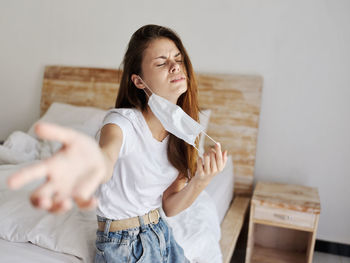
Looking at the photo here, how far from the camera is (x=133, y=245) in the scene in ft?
3.61

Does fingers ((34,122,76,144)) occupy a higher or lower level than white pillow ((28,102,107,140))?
higher

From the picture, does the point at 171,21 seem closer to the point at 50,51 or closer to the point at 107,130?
the point at 50,51

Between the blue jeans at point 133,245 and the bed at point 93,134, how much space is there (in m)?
0.16

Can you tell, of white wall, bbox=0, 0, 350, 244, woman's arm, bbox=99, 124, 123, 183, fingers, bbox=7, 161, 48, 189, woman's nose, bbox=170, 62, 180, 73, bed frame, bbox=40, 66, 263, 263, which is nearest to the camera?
fingers, bbox=7, 161, 48, 189

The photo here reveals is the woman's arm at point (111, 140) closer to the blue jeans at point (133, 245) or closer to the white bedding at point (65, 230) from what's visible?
the blue jeans at point (133, 245)

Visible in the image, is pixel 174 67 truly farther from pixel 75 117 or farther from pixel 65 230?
pixel 75 117

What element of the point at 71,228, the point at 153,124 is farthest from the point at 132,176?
the point at 71,228

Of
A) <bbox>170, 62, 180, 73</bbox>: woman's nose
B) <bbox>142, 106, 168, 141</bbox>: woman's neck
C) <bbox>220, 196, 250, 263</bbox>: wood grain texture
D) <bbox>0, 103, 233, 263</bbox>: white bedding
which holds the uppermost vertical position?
<bbox>170, 62, 180, 73</bbox>: woman's nose

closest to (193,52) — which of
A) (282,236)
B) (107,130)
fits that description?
(282,236)

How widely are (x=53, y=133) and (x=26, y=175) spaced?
6 centimetres

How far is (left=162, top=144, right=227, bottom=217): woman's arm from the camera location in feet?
3.48

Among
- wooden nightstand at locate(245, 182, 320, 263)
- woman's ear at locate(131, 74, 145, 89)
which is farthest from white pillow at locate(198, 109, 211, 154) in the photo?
woman's ear at locate(131, 74, 145, 89)

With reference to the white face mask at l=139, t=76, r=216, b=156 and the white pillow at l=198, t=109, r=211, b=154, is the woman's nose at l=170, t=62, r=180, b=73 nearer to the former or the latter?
the white face mask at l=139, t=76, r=216, b=156

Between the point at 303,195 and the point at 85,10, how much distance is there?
2204mm
